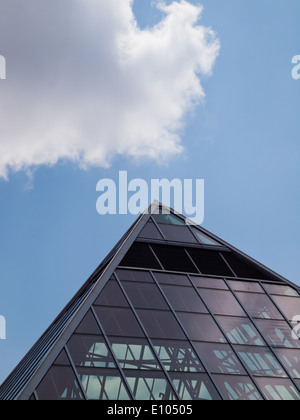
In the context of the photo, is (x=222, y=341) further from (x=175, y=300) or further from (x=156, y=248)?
(x=156, y=248)

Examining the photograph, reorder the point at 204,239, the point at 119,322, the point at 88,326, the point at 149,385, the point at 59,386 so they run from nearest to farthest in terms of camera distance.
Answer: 1. the point at 59,386
2. the point at 149,385
3. the point at 88,326
4. the point at 119,322
5. the point at 204,239

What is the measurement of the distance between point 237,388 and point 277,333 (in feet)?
13.9

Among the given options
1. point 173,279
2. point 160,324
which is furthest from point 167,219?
point 160,324

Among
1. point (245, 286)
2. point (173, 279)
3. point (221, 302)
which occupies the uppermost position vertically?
point (245, 286)

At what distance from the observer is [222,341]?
20.5 metres

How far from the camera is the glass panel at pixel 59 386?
1644cm

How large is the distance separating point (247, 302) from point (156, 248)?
5.45 metres

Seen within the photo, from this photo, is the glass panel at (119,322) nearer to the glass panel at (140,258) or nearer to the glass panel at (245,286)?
the glass panel at (140,258)

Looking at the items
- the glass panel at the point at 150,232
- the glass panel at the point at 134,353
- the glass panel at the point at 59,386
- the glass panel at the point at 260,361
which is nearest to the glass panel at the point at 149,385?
the glass panel at the point at 134,353

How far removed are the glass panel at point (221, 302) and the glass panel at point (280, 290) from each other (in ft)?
8.08

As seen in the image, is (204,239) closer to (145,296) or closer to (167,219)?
(167,219)

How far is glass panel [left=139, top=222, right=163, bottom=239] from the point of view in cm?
2634

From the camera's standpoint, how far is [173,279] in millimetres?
23297
